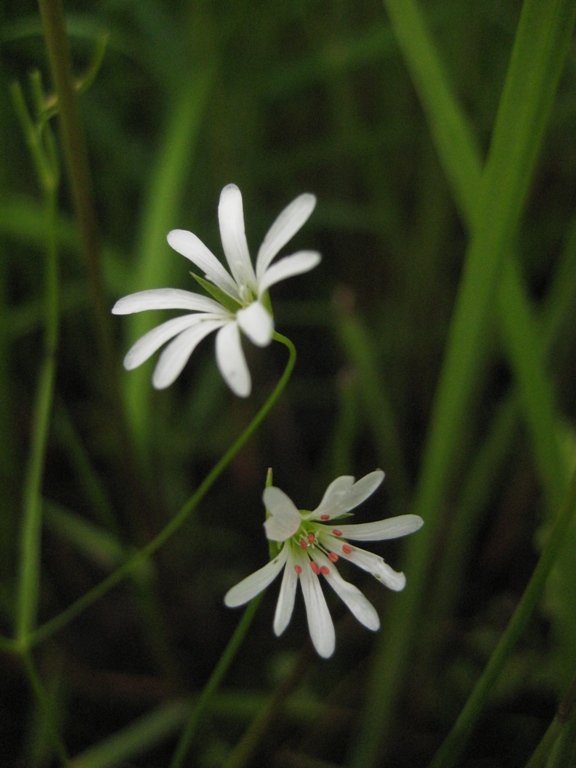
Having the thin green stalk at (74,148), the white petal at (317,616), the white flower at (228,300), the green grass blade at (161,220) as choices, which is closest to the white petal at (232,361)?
the white flower at (228,300)

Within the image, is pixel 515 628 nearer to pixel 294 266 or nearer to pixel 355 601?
pixel 355 601

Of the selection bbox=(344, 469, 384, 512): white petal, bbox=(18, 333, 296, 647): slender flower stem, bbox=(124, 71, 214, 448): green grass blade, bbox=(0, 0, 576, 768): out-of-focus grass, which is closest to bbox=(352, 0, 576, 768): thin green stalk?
bbox=(0, 0, 576, 768): out-of-focus grass

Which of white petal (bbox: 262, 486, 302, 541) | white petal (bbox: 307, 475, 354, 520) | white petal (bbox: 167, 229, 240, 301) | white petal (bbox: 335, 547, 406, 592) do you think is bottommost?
white petal (bbox: 335, 547, 406, 592)

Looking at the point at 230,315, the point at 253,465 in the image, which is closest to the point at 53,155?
the point at 230,315

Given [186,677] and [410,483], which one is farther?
[410,483]

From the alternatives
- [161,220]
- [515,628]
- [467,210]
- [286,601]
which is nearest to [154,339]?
[286,601]

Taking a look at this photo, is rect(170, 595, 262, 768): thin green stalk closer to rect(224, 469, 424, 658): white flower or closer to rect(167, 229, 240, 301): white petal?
rect(224, 469, 424, 658): white flower

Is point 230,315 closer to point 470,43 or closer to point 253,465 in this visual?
point 253,465
